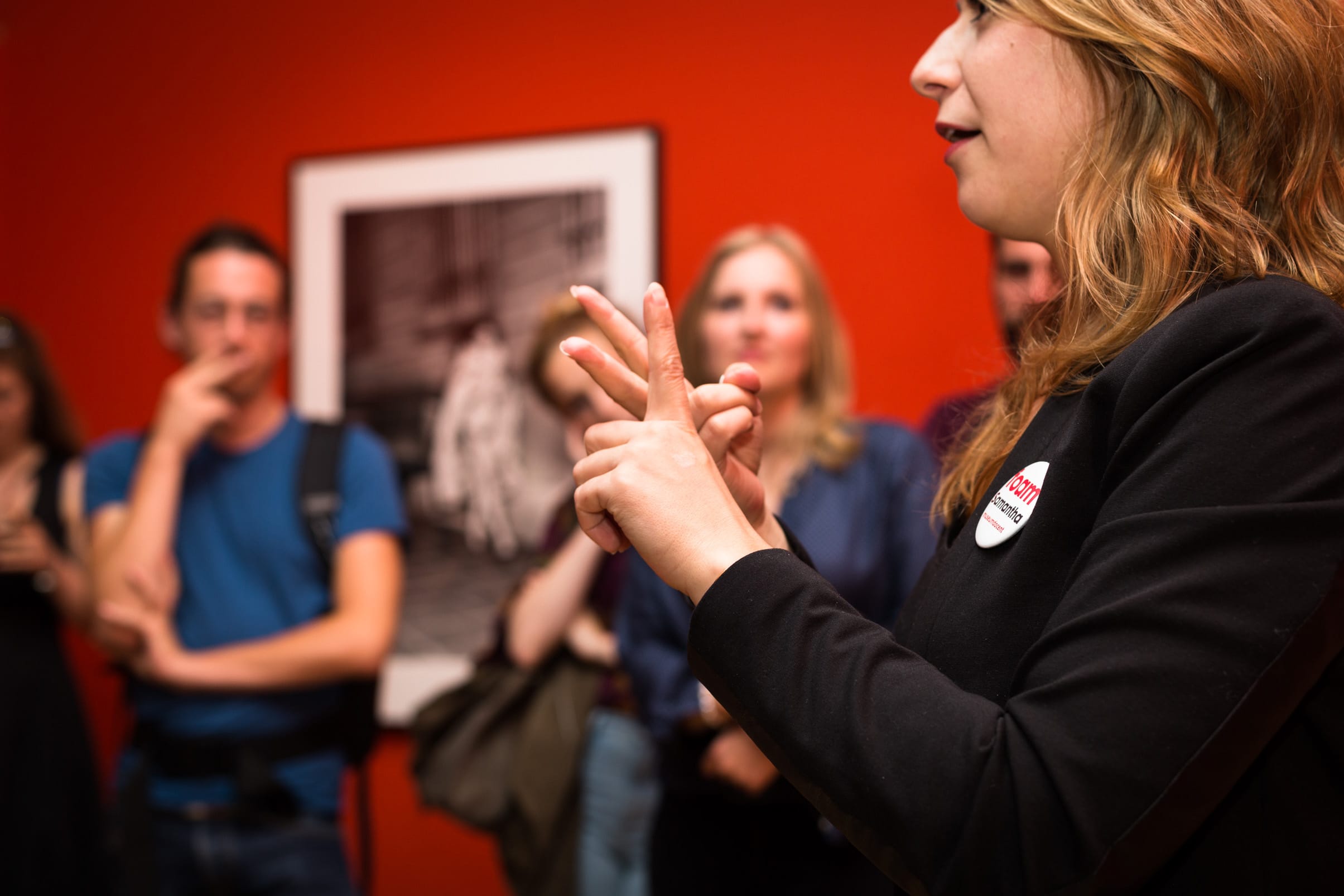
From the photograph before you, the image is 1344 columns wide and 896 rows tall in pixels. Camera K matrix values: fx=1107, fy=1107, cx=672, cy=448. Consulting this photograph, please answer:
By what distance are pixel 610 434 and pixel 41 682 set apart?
2.35 meters

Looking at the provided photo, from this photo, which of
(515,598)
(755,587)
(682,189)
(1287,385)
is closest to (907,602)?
(755,587)

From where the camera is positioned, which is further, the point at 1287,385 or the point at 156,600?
the point at 156,600

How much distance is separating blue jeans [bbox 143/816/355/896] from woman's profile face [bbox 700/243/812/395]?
1.30 m

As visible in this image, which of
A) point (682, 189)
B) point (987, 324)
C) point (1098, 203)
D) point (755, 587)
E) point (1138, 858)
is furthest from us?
point (682, 189)

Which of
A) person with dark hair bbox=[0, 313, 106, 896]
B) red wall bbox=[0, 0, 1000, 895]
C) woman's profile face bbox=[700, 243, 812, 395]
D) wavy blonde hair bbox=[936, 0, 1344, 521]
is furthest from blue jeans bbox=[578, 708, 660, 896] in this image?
wavy blonde hair bbox=[936, 0, 1344, 521]

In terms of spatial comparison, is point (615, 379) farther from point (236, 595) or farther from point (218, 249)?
point (218, 249)

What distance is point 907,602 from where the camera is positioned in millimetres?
1099

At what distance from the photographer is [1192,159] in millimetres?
905

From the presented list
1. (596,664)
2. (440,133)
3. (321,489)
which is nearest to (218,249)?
(321,489)

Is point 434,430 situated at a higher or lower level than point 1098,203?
lower

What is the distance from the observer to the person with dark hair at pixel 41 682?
8.56ft

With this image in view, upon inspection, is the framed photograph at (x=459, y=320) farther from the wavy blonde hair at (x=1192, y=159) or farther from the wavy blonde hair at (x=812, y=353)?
the wavy blonde hair at (x=1192, y=159)

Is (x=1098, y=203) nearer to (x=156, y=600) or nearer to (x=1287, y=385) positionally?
(x=1287, y=385)

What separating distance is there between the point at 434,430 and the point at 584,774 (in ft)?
4.38
